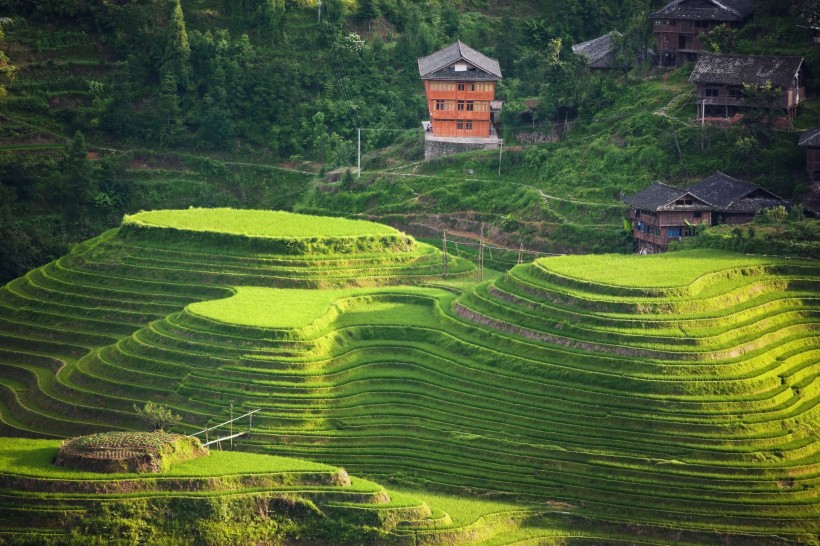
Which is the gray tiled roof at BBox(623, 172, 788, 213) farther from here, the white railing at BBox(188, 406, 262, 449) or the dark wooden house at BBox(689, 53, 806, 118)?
the white railing at BBox(188, 406, 262, 449)

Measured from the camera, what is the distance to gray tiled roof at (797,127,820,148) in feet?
237

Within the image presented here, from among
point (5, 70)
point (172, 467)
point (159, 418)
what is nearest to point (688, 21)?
point (5, 70)

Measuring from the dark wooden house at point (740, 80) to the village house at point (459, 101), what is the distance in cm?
1065

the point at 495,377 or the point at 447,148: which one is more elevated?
the point at 447,148

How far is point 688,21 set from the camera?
8331cm

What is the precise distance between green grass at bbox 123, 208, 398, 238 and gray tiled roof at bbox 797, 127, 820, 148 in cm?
1767

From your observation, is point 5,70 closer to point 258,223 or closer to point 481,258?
point 258,223

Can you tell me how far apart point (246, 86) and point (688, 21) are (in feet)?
76.6

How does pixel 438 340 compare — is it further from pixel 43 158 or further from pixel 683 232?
pixel 43 158

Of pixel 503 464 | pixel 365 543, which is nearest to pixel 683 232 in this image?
pixel 503 464

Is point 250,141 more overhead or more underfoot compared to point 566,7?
more underfoot

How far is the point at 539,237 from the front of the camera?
250 feet

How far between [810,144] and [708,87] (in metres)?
7.20

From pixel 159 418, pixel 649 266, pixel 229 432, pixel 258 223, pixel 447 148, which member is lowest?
pixel 229 432
